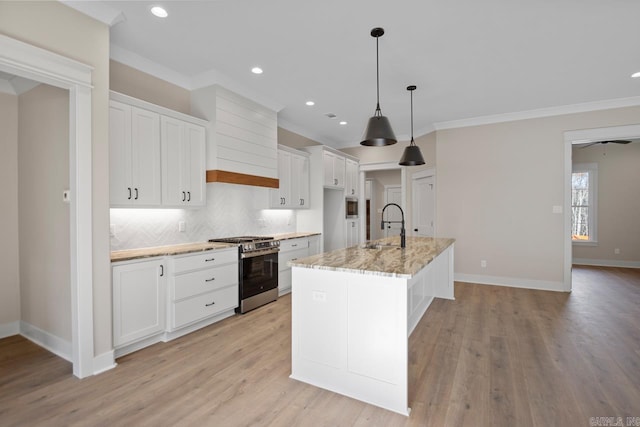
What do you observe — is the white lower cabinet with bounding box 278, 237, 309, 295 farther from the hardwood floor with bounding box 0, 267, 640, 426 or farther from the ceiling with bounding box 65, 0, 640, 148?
the ceiling with bounding box 65, 0, 640, 148

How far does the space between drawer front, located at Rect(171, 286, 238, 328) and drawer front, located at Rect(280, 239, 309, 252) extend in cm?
102

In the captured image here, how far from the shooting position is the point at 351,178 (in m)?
6.38

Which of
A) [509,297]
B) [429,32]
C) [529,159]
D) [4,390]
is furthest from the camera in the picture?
[529,159]

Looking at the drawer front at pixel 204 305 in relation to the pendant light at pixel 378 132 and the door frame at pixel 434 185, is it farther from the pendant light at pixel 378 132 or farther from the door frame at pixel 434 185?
the door frame at pixel 434 185

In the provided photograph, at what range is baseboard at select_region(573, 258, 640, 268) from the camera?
262 inches

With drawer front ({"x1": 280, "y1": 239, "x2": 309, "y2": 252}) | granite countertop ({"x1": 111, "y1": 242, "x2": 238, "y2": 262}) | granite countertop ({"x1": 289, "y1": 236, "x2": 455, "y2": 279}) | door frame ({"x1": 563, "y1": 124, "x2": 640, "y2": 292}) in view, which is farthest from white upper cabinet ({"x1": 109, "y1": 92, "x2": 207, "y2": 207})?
door frame ({"x1": 563, "y1": 124, "x2": 640, "y2": 292})

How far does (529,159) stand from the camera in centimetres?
504

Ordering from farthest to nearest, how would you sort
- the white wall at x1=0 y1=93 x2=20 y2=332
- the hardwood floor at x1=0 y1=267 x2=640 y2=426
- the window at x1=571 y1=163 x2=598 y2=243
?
the window at x1=571 y1=163 x2=598 y2=243
the white wall at x1=0 y1=93 x2=20 y2=332
the hardwood floor at x1=0 y1=267 x2=640 y2=426

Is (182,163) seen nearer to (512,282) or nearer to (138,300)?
(138,300)

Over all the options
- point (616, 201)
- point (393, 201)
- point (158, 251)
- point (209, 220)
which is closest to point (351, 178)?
point (209, 220)

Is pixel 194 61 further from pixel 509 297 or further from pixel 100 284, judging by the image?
pixel 509 297

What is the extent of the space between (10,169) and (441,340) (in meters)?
4.60

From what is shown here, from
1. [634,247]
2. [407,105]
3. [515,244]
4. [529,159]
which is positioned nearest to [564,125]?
[529,159]

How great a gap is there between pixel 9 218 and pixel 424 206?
19.4 feet
